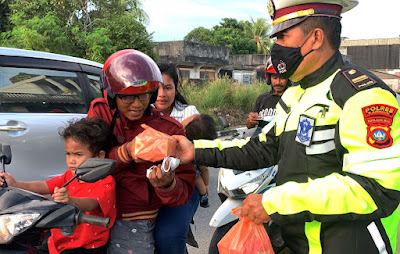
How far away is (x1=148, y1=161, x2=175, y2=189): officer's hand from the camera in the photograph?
1612 mm

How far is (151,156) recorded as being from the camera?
5.45 feet

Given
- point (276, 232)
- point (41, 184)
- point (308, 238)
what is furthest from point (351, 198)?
point (41, 184)

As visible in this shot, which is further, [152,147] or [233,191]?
A: [233,191]

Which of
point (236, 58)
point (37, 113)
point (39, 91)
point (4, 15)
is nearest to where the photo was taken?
point (37, 113)

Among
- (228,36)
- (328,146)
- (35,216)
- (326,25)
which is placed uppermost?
(228,36)

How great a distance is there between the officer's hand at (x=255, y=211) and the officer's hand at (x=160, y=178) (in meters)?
0.36

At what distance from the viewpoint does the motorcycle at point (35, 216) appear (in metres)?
1.41

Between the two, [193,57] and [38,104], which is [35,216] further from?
[193,57]

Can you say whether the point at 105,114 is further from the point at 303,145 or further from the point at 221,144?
the point at 303,145

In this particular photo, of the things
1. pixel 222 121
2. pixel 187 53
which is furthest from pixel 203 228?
pixel 187 53

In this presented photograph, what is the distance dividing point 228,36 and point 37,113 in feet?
153

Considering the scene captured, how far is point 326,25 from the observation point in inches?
58.1

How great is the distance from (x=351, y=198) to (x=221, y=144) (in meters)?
0.69

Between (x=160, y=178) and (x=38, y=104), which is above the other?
(x=38, y=104)
